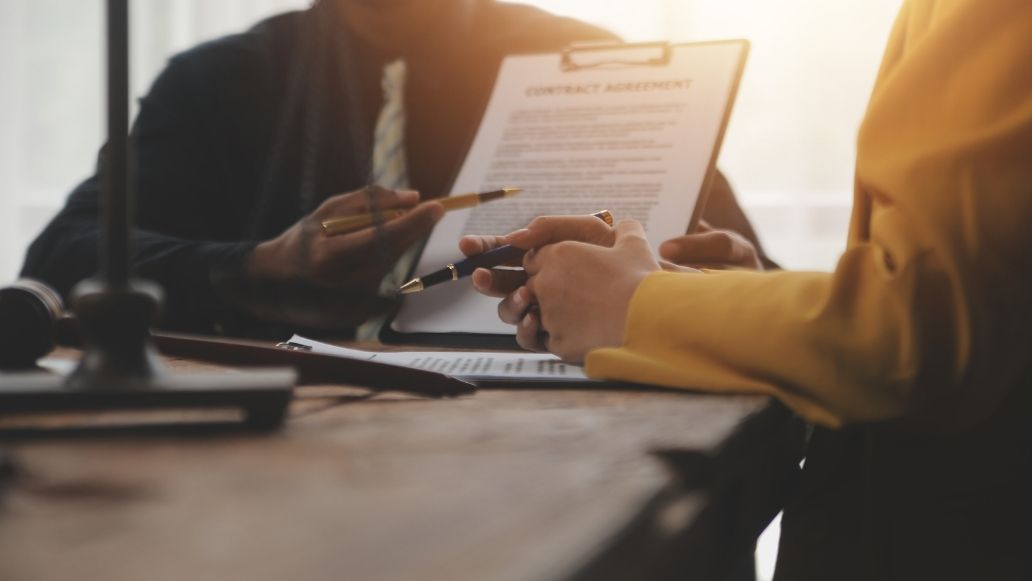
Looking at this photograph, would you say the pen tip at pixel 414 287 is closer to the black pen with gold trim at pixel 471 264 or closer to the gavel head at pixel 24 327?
the black pen with gold trim at pixel 471 264

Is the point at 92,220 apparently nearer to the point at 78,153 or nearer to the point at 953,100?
the point at 953,100

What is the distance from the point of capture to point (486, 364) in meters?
0.62

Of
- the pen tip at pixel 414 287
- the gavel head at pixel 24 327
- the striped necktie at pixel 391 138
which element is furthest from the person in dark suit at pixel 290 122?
the gavel head at pixel 24 327

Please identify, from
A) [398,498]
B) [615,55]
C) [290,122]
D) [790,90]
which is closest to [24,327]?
[398,498]

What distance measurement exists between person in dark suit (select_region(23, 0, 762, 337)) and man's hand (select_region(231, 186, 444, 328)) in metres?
0.11

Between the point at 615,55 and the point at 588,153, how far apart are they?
133 millimetres

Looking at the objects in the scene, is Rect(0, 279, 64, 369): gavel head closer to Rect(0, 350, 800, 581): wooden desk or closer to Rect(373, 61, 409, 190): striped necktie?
Rect(0, 350, 800, 581): wooden desk

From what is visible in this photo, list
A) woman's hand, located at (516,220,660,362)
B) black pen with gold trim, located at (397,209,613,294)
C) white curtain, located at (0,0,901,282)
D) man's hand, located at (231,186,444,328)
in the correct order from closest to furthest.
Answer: woman's hand, located at (516,220,660,362), black pen with gold trim, located at (397,209,613,294), man's hand, located at (231,186,444,328), white curtain, located at (0,0,901,282)

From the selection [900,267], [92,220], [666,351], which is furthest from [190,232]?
[900,267]

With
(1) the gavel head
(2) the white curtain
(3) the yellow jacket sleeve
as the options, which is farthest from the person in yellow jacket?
(2) the white curtain

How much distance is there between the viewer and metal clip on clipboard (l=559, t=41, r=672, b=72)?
3.05 ft

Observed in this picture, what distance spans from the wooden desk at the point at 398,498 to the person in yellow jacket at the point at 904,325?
64 mm

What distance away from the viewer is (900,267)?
1.56 ft

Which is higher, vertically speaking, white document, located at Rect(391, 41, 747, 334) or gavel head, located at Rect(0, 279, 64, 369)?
white document, located at Rect(391, 41, 747, 334)
